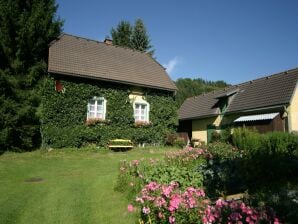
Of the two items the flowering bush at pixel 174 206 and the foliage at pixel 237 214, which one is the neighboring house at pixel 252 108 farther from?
the foliage at pixel 237 214

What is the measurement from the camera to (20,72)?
1647cm

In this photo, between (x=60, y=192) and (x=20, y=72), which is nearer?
(x=60, y=192)

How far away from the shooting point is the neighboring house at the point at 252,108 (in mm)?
18891

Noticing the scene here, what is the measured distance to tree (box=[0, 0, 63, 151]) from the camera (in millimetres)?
15320

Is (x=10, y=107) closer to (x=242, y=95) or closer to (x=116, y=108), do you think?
(x=116, y=108)

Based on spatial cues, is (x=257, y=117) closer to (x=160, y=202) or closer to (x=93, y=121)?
(x=93, y=121)

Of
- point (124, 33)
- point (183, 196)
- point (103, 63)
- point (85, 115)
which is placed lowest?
point (183, 196)

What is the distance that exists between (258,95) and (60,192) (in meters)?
18.9

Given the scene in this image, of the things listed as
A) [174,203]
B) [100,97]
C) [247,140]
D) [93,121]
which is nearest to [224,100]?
[247,140]

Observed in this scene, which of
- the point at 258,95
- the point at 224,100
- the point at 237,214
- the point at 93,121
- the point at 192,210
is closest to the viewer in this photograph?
the point at 237,214

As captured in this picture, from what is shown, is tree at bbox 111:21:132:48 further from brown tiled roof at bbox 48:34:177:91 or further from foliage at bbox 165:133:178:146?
foliage at bbox 165:133:178:146

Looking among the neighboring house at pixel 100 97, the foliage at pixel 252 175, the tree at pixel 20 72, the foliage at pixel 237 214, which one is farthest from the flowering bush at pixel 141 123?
the foliage at pixel 237 214

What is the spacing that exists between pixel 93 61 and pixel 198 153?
42.3 ft

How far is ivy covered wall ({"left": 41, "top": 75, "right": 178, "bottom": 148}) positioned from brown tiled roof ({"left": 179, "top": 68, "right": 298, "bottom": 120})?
5.69m
